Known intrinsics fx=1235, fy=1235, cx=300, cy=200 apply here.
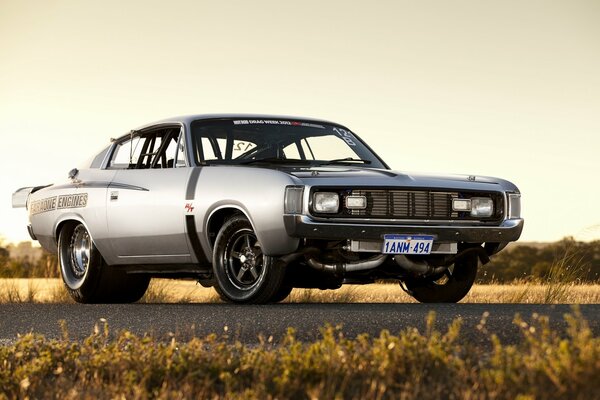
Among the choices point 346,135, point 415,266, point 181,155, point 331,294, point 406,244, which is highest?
point 346,135

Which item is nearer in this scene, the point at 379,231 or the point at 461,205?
the point at 379,231

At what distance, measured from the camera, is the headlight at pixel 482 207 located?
1077 cm

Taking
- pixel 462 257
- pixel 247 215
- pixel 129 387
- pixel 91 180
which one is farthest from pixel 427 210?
pixel 129 387

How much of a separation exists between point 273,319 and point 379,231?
5.20ft

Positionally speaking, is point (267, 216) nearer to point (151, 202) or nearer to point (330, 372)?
point (151, 202)

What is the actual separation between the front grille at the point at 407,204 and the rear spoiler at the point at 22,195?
5.30 meters

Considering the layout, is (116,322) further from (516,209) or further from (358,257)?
(516,209)

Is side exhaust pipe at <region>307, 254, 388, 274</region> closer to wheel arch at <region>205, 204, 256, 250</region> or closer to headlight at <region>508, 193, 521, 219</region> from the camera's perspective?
wheel arch at <region>205, 204, 256, 250</region>

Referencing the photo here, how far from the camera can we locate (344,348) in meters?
6.54

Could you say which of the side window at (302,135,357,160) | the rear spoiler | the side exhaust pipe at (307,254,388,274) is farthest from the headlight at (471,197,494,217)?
the rear spoiler

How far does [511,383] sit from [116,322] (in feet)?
15.5

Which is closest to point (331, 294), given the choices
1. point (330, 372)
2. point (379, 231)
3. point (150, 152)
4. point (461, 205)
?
point (150, 152)

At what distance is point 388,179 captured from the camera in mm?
10391

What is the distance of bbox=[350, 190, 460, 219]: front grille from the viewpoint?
10180 mm
